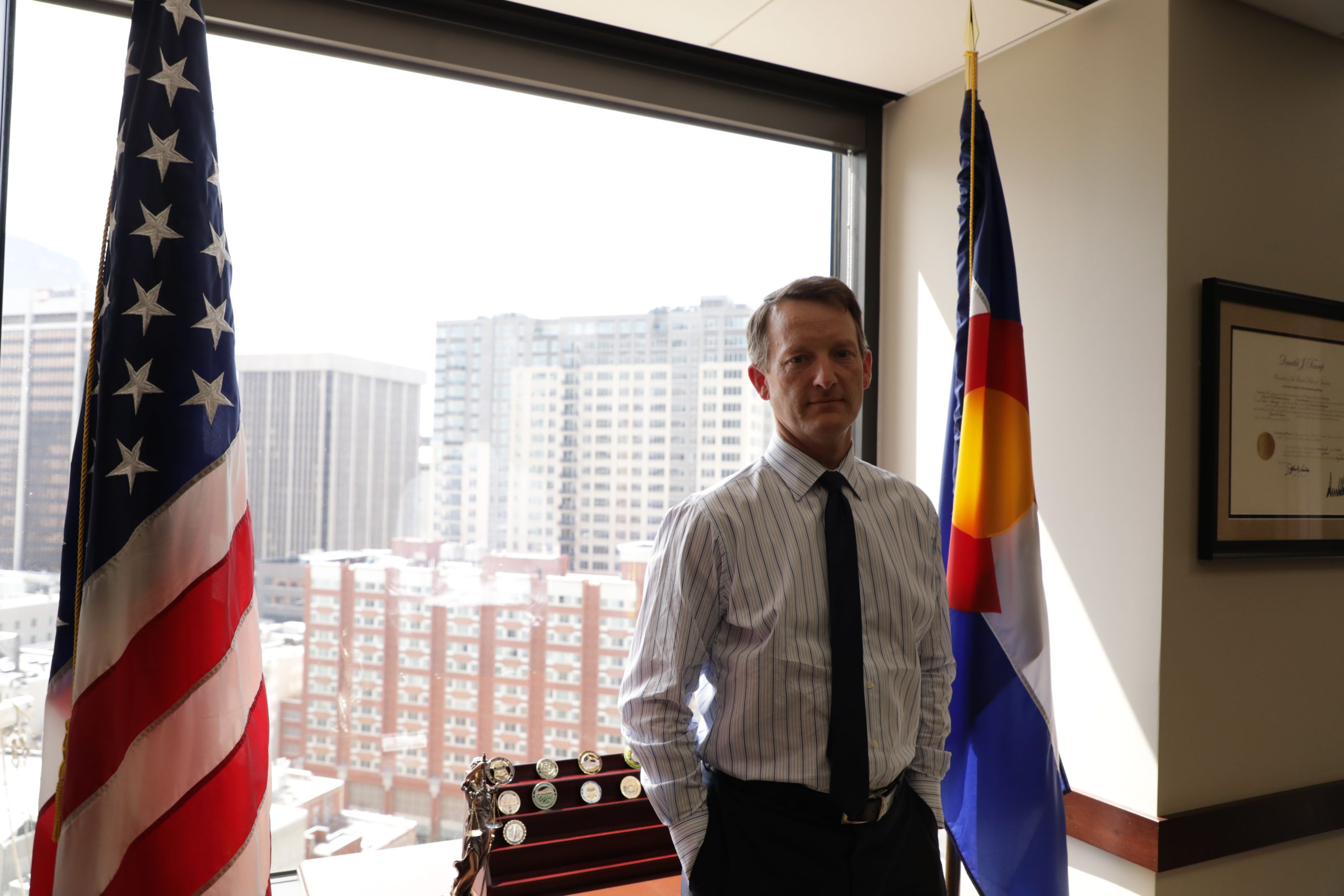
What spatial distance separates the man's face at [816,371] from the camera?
1724 mm

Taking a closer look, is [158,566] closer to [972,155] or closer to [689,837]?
[689,837]

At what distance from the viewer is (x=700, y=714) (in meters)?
1.78

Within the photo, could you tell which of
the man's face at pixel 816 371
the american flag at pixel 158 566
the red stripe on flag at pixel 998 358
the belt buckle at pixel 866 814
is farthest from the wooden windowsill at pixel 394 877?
the red stripe on flag at pixel 998 358

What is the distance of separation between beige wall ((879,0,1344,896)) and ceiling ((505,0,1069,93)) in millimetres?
177

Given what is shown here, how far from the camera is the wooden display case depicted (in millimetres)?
1943

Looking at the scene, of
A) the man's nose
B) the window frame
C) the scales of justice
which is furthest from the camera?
the window frame

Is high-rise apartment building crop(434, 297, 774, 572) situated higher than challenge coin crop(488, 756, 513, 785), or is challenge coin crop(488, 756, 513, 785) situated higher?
high-rise apartment building crop(434, 297, 774, 572)

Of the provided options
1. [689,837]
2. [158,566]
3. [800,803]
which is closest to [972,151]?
[800,803]

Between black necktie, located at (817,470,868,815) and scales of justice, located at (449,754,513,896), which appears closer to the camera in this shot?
black necktie, located at (817,470,868,815)

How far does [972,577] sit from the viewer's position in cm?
213

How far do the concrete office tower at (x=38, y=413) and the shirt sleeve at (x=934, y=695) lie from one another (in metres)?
1.80

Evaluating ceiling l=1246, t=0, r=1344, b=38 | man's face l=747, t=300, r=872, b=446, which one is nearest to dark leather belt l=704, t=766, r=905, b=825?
man's face l=747, t=300, r=872, b=446

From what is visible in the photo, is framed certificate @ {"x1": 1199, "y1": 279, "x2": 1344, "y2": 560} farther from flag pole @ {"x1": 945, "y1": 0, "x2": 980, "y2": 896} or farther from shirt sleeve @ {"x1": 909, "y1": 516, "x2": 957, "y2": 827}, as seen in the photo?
shirt sleeve @ {"x1": 909, "y1": 516, "x2": 957, "y2": 827}

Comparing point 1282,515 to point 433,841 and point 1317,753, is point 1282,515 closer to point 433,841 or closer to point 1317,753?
point 1317,753
